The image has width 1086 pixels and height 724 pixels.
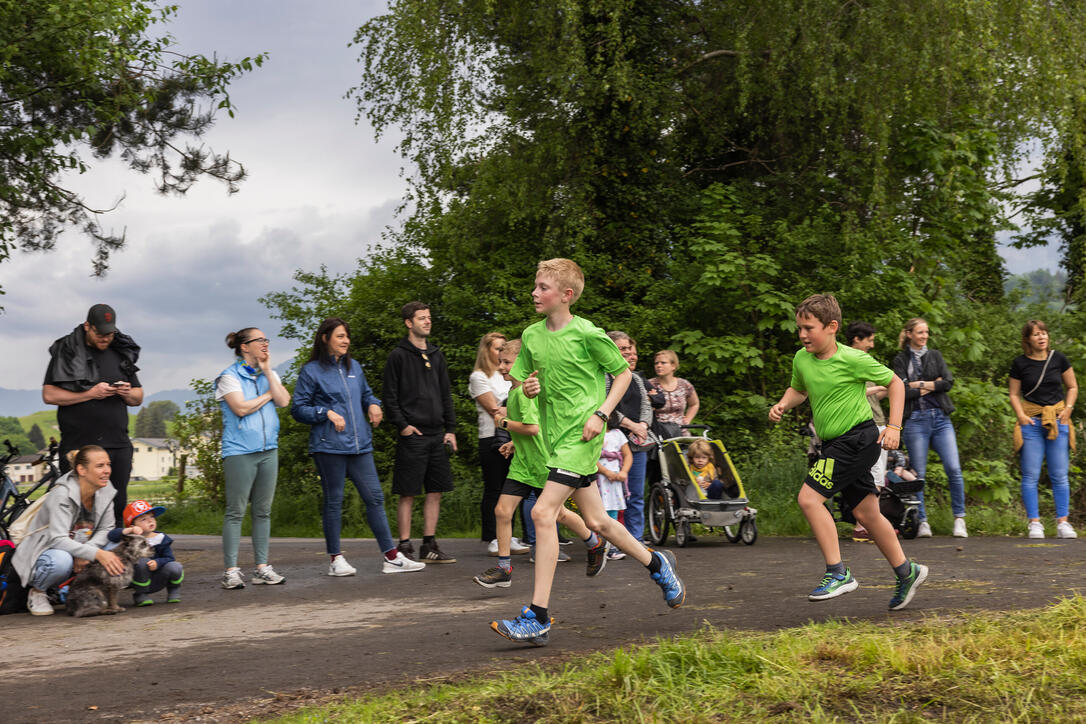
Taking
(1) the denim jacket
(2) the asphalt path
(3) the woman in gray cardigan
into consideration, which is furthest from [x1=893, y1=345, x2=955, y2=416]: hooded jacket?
(3) the woman in gray cardigan

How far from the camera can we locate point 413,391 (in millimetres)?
9820

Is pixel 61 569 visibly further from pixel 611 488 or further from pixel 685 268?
pixel 685 268

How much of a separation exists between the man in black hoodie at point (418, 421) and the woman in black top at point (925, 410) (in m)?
5.05

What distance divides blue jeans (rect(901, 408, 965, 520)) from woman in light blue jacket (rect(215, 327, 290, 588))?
6818 mm

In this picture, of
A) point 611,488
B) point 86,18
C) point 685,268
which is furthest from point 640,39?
point 611,488

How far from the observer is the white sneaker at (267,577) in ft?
29.0

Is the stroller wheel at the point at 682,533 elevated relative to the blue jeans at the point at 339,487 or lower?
lower

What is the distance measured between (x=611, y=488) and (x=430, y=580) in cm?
215

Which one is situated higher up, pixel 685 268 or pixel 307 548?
pixel 685 268

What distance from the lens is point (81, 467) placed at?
7.73m

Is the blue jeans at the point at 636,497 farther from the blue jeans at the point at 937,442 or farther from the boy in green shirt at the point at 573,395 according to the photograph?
Result: the boy in green shirt at the point at 573,395

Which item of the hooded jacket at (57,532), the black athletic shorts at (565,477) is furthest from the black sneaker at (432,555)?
the black athletic shorts at (565,477)

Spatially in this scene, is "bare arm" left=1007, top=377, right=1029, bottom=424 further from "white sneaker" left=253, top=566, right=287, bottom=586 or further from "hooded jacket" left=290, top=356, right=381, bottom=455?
"white sneaker" left=253, top=566, right=287, bottom=586

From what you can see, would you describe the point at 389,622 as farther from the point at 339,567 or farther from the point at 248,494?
the point at 339,567
